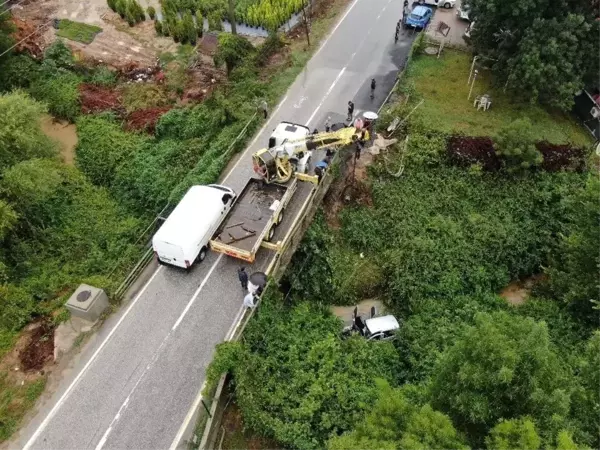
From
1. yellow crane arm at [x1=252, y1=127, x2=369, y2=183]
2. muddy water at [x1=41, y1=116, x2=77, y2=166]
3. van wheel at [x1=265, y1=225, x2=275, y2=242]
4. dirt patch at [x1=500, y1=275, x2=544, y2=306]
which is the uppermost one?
yellow crane arm at [x1=252, y1=127, x2=369, y2=183]

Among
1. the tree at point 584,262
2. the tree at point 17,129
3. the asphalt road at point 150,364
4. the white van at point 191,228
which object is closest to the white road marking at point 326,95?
the asphalt road at point 150,364

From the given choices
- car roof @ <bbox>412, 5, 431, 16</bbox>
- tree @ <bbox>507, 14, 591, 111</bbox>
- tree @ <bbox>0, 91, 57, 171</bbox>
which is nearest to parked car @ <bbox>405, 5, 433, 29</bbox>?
car roof @ <bbox>412, 5, 431, 16</bbox>

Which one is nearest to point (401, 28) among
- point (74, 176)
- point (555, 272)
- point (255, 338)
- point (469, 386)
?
point (555, 272)

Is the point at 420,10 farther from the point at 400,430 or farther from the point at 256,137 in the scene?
the point at 400,430

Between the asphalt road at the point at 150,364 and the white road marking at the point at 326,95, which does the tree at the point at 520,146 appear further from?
the asphalt road at the point at 150,364

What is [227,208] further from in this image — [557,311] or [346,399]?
[557,311]

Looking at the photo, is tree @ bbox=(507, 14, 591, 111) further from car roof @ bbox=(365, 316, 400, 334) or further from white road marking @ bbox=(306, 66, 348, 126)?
car roof @ bbox=(365, 316, 400, 334)
